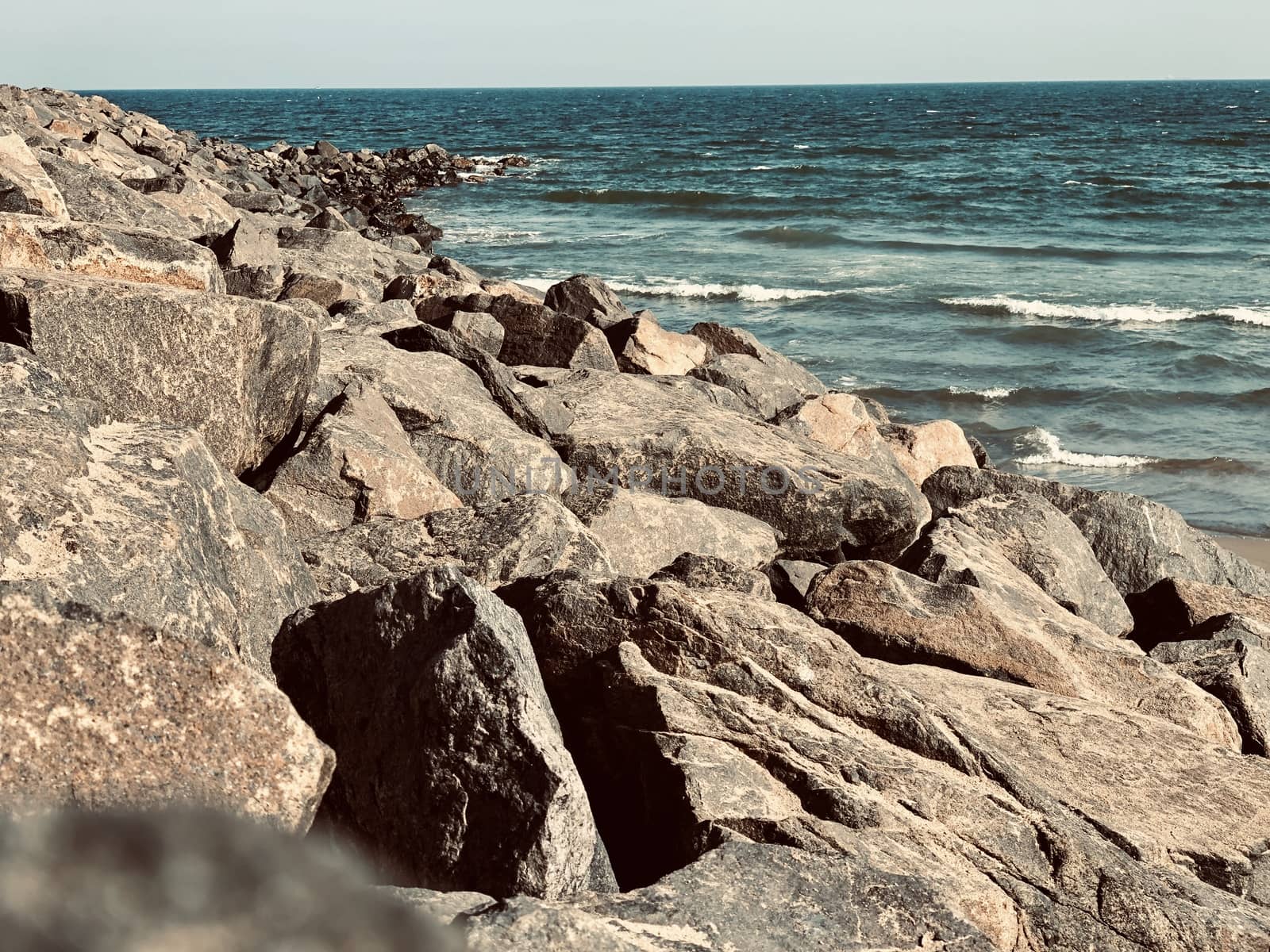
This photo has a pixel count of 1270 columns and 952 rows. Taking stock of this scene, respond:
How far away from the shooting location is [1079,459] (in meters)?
11.0

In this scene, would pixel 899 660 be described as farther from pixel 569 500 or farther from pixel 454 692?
pixel 454 692

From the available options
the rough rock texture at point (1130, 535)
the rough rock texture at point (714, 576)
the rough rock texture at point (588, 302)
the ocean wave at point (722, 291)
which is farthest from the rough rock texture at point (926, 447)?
the ocean wave at point (722, 291)

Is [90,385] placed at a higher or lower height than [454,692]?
higher

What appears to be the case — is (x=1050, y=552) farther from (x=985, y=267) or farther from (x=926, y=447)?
(x=985, y=267)

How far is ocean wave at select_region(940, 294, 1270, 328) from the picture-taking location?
16.2 meters

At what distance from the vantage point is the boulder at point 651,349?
8.79 m

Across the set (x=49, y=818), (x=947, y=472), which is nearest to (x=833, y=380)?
(x=947, y=472)

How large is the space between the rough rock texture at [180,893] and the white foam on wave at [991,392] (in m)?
11.7

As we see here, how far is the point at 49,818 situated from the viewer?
6.45 ft

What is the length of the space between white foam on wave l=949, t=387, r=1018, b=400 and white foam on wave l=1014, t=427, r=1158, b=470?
1.67m

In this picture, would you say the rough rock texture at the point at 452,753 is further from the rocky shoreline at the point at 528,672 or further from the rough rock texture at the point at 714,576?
the rough rock texture at the point at 714,576

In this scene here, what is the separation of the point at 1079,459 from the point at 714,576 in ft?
24.5

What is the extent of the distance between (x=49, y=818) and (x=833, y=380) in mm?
11975

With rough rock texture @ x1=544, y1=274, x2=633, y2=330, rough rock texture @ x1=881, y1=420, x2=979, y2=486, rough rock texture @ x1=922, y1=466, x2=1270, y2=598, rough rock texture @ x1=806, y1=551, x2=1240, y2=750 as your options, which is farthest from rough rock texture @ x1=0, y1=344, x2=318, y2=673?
rough rock texture @ x1=544, y1=274, x2=633, y2=330
